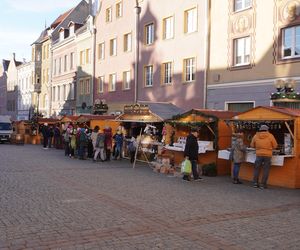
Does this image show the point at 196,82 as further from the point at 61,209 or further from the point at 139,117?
the point at 61,209

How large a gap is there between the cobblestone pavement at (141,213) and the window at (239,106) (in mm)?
7372

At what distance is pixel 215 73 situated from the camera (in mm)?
23312

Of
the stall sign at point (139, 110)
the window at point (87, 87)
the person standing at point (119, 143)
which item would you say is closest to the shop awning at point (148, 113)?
the stall sign at point (139, 110)

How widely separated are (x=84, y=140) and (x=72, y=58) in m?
24.7

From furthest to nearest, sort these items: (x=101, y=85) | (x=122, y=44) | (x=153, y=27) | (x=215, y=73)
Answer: (x=101, y=85) < (x=122, y=44) < (x=153, y=27) < (x=215, y=73)

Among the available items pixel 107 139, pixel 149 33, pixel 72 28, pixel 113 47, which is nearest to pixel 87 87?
pixel 113 47

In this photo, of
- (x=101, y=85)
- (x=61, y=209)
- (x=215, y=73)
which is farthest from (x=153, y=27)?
(x=61, y=209)

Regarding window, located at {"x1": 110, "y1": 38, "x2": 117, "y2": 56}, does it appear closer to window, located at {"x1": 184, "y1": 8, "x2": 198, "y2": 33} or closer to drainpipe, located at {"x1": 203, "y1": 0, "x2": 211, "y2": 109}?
window, located at {"x1": 184, "y1": 8, "x2": 198, "y2": 33}

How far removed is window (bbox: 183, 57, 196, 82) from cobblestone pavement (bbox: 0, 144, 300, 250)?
11.7 m

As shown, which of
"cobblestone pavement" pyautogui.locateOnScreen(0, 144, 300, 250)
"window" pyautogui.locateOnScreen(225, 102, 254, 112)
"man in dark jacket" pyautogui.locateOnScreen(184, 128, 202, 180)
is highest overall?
"window" pyautogui.locateOnScreen(225, 102, 254, 112)

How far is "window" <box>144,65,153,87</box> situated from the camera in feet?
97.6

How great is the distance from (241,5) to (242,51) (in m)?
2.23

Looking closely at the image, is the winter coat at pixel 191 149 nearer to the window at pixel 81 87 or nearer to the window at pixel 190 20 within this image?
the window at pixel 190 20

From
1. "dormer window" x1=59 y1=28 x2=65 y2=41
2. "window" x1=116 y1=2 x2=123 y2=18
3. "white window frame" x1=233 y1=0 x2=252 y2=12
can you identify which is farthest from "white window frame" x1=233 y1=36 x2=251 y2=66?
"dormer window" x1=59 y1=28 x2=65 y2=41
